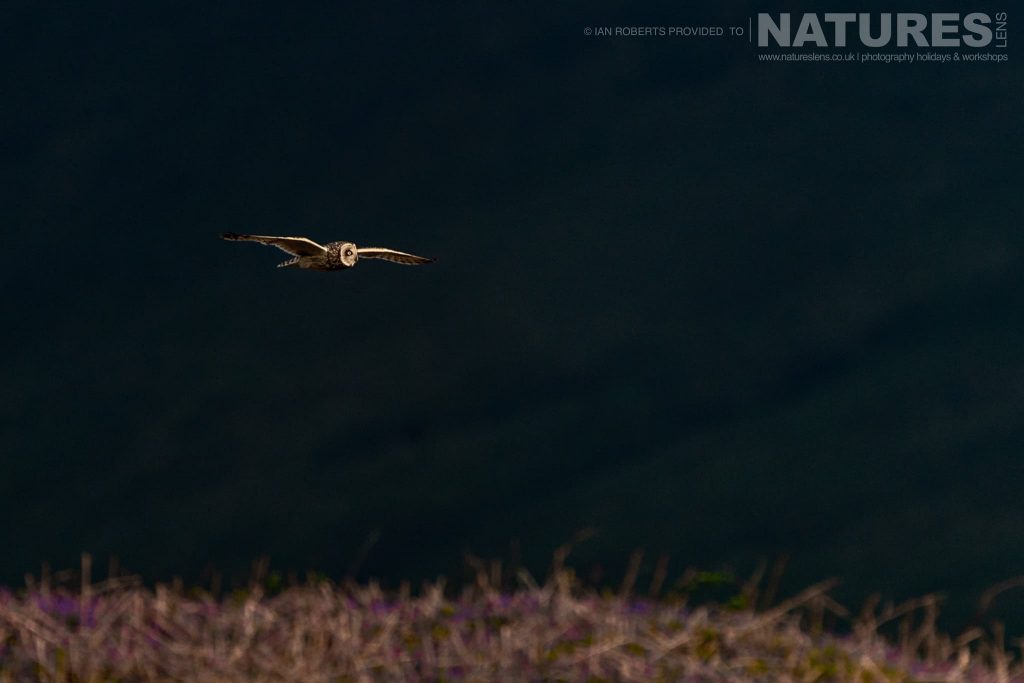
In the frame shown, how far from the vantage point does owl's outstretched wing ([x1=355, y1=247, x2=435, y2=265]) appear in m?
14.2

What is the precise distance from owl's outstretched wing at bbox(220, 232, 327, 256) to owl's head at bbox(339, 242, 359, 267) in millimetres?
245

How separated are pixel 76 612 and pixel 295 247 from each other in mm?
5352

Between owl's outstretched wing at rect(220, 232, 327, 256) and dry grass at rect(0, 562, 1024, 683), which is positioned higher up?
owl's outstretched wing at rect(220, 232, 327, 256)

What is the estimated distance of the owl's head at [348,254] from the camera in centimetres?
1356

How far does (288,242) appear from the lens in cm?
1338

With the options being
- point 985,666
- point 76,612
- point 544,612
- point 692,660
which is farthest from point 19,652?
point 985,666

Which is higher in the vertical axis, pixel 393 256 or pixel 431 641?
pixel 393 256

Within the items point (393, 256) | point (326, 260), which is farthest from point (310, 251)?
point (393, 256)

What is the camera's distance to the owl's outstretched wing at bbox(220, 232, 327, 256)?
13.3 metres

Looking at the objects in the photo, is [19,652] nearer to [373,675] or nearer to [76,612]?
[76,612]

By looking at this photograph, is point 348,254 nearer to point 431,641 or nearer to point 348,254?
point 348,254

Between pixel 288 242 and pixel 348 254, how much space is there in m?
0.72

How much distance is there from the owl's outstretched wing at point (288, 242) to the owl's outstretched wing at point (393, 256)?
77cm

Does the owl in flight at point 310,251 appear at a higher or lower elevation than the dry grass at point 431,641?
higher
